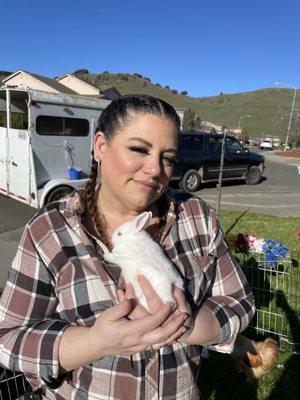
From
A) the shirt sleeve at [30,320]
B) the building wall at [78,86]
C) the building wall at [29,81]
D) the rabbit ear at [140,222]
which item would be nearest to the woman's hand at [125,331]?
the shirt sleeve at [30,320]

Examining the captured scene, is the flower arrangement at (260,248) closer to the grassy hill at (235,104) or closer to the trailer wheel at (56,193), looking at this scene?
the trailer wheel at (56,193)

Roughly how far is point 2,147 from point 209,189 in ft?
24.7

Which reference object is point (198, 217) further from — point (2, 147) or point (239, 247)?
point (2, 147)

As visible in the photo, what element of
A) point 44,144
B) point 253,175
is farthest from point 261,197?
point 44,144

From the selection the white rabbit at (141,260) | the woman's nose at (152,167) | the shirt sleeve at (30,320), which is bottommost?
the shirt sleeve at (30,320)

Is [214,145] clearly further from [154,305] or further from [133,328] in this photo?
[133,328]

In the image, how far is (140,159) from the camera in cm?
155

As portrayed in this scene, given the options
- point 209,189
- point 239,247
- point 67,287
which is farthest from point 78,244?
point 209,189

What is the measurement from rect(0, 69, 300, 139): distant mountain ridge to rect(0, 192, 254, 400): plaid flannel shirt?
8323 centimetres

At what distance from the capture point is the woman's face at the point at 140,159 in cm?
155

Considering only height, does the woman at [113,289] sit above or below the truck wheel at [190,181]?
above

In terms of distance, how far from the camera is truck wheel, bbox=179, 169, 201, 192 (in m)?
13.9

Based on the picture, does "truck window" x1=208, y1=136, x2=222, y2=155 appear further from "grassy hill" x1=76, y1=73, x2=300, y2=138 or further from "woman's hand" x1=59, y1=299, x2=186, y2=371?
"grassy hill" x1=76, y1=73, x2=300, y2=138

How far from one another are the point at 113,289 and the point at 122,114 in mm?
680
